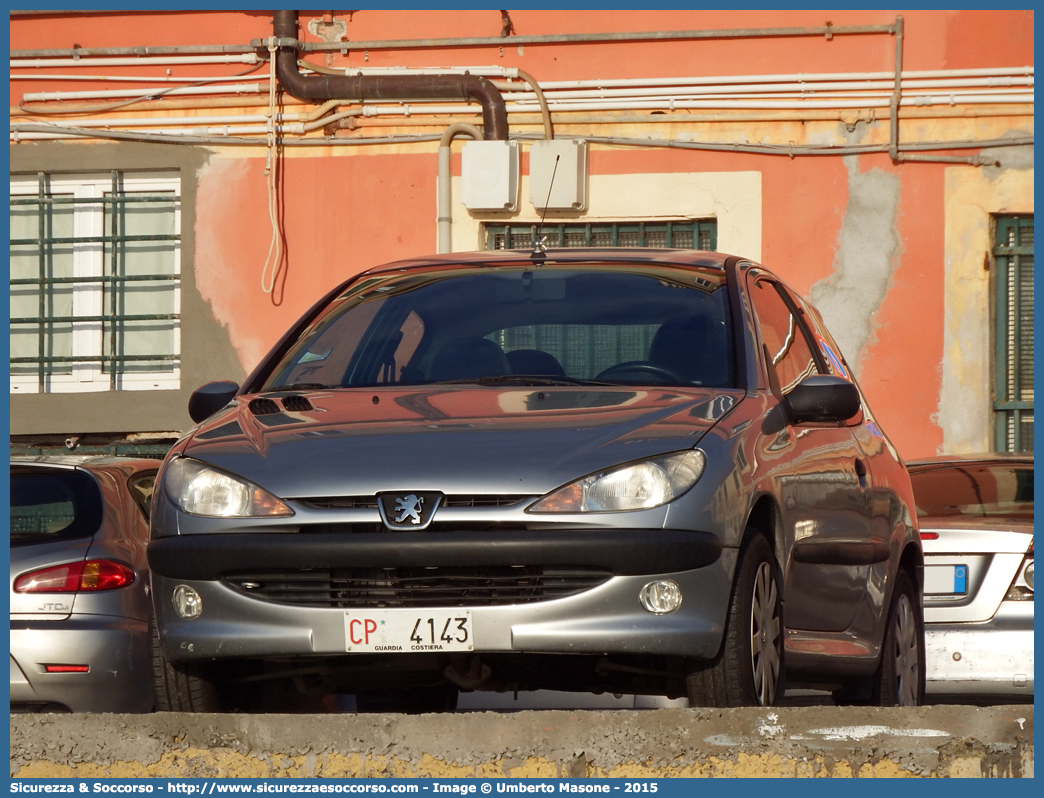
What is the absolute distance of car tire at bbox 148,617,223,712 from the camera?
4.62 metres

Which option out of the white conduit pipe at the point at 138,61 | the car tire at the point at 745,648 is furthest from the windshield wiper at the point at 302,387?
the white conduit pipe at the point at 138,61

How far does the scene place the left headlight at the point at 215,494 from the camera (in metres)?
4.49

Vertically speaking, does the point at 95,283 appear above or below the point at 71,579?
above

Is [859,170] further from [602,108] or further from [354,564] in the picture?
[354,564]

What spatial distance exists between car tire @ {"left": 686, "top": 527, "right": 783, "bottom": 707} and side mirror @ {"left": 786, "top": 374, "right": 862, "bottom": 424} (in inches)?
23.4

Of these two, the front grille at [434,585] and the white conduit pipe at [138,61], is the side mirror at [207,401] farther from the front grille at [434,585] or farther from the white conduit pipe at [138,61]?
the white conduit pipe at [138,61]

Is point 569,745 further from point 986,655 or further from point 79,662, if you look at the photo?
point 986,655

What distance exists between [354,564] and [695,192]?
9082 mm

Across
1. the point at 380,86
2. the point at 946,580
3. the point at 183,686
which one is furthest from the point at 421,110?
the point at 183,686

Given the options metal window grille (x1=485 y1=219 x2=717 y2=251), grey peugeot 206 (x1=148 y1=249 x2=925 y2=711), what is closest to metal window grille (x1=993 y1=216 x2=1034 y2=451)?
metal window grille (x1=485 y1=219 x2=717 y2=251)

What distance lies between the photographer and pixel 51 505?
7.40 meters

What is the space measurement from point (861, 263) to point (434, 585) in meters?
9.05

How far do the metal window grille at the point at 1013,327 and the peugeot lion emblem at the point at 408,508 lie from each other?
30.0 ft

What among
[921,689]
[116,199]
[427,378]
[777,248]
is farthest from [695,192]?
[427,378]
